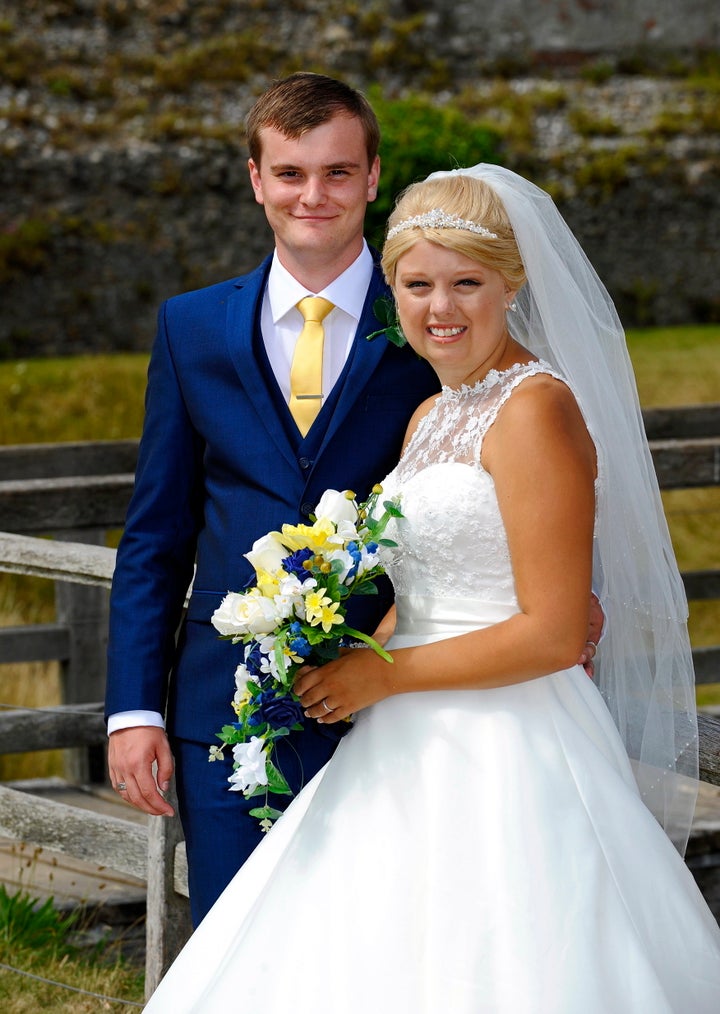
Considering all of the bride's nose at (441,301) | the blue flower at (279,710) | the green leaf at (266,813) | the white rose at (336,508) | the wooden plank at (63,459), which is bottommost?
the green leaf at (266,813)

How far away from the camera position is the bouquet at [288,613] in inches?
81.0

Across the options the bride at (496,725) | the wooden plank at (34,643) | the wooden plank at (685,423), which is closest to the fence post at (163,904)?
→ the bride at (496,725)

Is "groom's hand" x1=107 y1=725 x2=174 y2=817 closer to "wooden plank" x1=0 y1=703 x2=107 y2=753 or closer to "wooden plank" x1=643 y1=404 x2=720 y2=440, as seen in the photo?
"wooden plank" x1=0 y1=703 x2=107 y2=753

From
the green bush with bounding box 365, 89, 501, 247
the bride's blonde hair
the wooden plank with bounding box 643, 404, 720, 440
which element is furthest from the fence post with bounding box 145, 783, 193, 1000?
the green bush with bounding box 365, 89, 501, 247

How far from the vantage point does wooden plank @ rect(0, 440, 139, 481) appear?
5.58m

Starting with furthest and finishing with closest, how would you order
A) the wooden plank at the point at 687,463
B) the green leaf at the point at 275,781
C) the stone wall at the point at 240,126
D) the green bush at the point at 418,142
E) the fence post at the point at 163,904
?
1. the stone wall at the point at 240,126
2. the green bush at the point at 418,142
3. the wooden plank at the point at 687,463
4. the fence post at the point at 163,904
5. the green leaf at the point at 275,781

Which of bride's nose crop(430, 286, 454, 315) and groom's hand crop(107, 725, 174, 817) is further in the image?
groom's hand crop(107, 725, 174, 817)

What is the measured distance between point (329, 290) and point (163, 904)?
1.44m

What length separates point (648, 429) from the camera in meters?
6.39

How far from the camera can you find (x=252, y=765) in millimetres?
2154

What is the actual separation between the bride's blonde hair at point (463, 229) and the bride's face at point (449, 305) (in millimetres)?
16

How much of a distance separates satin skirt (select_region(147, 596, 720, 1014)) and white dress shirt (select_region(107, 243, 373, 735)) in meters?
0.50

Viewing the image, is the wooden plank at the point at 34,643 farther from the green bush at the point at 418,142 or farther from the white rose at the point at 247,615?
the green bush at the point at 418,142

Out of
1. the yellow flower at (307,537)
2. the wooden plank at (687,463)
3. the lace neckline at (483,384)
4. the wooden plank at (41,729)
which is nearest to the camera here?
the yellow flower at (307,537)
